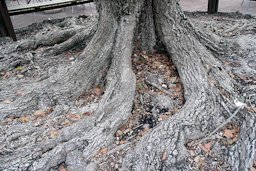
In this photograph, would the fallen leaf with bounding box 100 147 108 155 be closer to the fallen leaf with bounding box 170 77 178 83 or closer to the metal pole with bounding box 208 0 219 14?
the fallen leaf with bounding box 170 77 178 83

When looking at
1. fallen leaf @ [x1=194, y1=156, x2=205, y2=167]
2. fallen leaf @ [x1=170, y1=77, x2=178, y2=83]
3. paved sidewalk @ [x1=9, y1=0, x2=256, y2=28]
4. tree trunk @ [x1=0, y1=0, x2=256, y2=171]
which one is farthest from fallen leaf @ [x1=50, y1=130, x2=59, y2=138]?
paved sidewalk @ [x1=9, y1=0, x2=256, y2=28]

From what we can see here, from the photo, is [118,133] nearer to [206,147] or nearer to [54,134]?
[54,134]

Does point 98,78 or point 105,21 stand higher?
point 105,21

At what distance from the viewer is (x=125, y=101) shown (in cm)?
329

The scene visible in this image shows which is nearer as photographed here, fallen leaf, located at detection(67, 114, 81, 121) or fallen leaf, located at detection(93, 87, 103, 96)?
fallen leaf, located at detection(67, 114, 81, 121)

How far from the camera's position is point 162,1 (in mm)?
3809

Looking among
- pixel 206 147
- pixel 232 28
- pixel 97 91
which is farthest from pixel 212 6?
pixel 206 147

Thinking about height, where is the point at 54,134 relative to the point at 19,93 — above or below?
below

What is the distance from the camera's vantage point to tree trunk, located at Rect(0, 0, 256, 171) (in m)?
2.77

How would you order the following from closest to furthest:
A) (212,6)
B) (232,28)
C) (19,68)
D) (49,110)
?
(49,110) < (19,68) < (232,28) < (212,6)

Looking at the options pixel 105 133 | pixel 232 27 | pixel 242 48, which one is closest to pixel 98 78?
pixel 105 133

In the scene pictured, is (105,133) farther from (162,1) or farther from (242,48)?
(242,48)

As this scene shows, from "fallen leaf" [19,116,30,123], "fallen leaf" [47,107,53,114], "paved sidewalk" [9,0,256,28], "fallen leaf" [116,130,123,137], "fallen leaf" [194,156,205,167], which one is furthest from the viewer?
"paved sidewalk" [9,0,256,28]

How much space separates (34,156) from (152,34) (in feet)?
7.03
